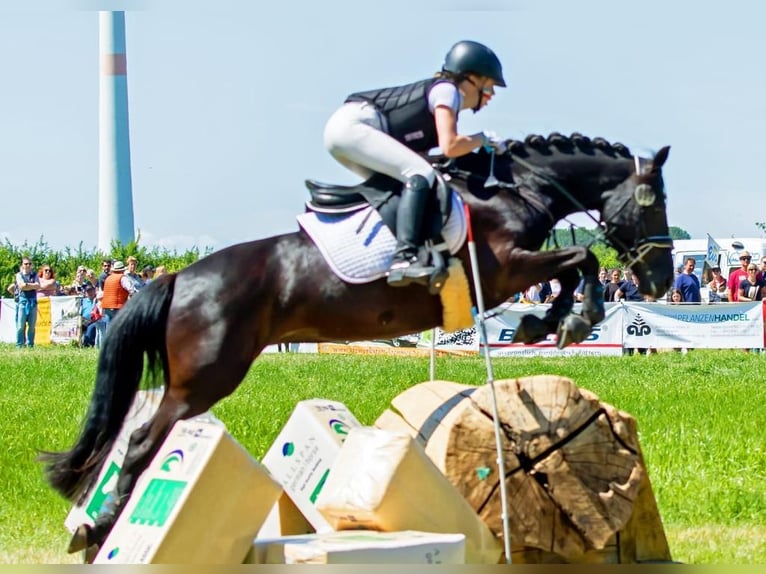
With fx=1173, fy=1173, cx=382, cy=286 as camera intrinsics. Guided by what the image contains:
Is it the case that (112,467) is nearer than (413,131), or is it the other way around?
(112,467)

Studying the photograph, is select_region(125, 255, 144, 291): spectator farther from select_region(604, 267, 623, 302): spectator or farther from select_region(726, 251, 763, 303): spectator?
select_region(726, 251, 763, 303): spectator

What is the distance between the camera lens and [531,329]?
6594 millimetres

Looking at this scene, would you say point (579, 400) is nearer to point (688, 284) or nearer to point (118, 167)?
point (688, 284)

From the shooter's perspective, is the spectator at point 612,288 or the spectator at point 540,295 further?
the spectator at point 612,288

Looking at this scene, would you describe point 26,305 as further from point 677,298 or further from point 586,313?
point 586,313

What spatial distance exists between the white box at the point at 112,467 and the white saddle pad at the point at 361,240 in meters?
1.14

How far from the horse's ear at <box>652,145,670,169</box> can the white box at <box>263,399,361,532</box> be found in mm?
2381

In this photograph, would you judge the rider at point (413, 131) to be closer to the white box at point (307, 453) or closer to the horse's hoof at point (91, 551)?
the white box at point (307, 453)

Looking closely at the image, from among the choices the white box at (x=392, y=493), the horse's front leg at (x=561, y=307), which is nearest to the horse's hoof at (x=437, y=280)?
the horse's front leg at (x=561, y=307)

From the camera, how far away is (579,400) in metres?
6.02

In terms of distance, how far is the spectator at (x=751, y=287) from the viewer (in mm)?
22297

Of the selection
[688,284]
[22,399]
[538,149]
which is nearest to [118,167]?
[688,284]

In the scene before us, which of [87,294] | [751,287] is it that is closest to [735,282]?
[751,287]

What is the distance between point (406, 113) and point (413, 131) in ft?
0.36
